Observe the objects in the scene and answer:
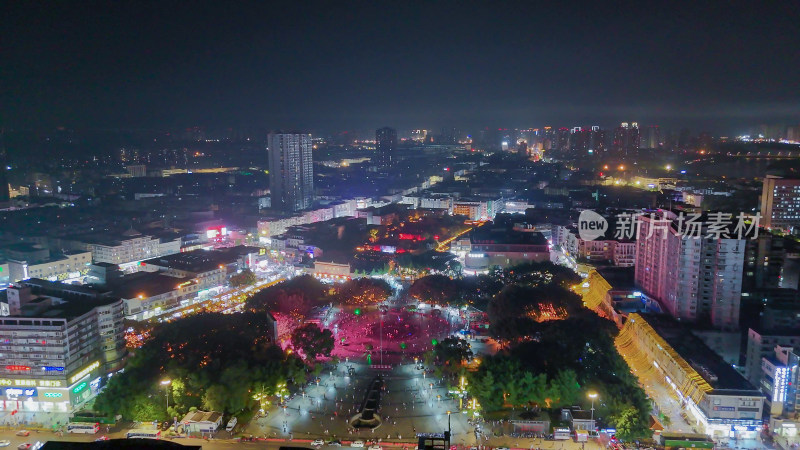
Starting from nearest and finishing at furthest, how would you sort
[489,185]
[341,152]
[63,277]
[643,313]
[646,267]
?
[643,313], [646,267], [63,277], [489,185], [341,152]

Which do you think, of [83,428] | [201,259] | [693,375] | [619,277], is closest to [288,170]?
[201,259]

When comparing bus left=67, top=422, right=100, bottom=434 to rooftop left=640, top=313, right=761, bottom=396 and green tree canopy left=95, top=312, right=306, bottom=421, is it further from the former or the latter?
rooftop left=640, top=313, right=761, bottom=396

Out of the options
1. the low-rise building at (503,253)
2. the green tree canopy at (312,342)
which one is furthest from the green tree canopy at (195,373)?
the low-rise building at (503,253)

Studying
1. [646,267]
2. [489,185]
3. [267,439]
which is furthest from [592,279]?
[489,185]

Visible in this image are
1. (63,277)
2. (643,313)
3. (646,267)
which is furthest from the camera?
(63,277)

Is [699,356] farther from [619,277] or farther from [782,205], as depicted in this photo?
[782,205]

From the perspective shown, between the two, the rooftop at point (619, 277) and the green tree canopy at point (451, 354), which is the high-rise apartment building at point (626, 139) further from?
the green tree canopy at point (451, 354)

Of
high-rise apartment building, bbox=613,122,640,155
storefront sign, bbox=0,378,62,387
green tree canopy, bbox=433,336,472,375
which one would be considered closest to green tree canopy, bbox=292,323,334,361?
green tree canopy, bbox=433,336,472,375

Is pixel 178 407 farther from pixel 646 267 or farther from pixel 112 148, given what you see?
pixel 112 148
